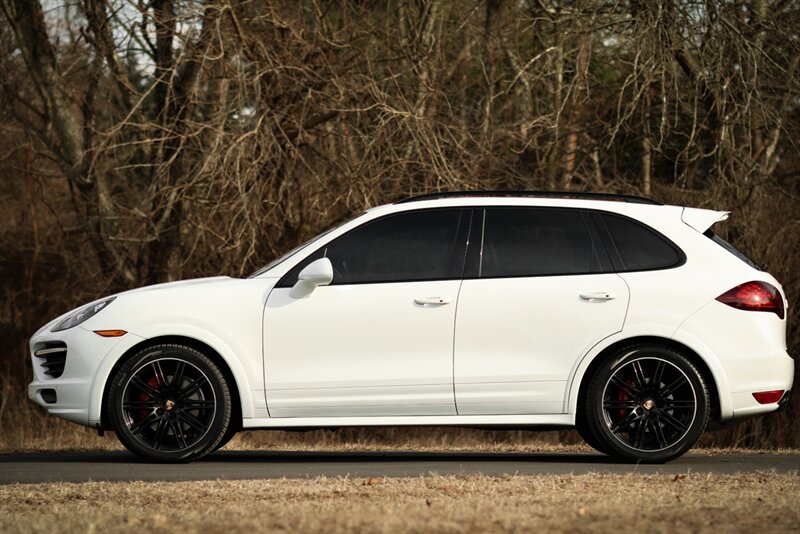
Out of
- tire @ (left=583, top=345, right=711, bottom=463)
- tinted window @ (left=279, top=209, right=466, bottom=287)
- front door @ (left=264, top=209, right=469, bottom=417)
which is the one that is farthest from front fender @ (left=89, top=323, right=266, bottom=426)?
tire @ (left=583, top=345, right=711, bottom=463)

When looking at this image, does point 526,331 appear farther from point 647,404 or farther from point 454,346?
point 647,404

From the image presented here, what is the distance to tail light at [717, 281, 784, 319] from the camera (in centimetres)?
870

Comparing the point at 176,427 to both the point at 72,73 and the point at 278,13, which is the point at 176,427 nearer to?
the point at 278,13

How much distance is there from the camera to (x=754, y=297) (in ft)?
28.6

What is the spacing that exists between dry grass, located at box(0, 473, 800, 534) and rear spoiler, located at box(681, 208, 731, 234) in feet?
6.05

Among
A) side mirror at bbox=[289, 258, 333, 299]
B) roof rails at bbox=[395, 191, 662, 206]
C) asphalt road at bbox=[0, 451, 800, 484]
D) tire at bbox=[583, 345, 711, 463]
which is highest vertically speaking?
roof rails at bbox=[395, 191, 662, 206]

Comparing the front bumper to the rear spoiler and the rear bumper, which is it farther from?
the rear bumper

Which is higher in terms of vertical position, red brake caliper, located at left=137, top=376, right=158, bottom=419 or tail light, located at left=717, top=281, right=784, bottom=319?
tail light, located at left=717, top=281, right=784, bottom=319

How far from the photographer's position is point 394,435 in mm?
15500

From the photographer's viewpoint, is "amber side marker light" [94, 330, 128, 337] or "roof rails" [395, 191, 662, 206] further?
"roof rails" [395, 191, 662, 206]

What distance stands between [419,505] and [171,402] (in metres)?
2.82

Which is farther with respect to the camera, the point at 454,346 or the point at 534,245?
the point at 534,245

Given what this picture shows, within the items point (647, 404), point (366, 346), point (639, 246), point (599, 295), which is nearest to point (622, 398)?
point (647, 404)

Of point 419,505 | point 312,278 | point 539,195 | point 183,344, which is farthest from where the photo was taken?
point 539,195
